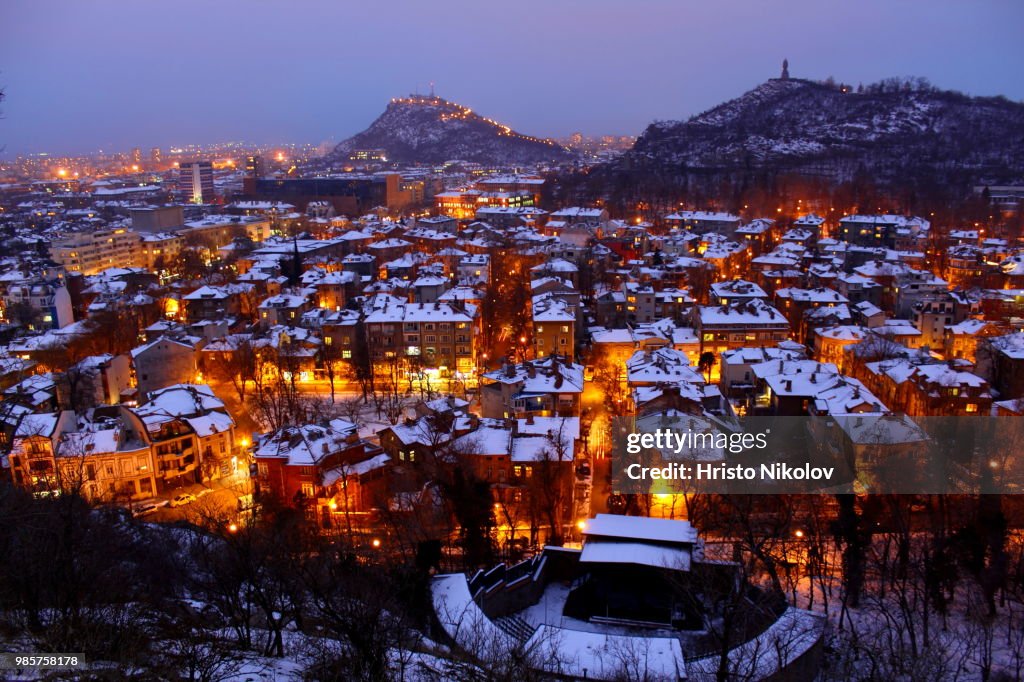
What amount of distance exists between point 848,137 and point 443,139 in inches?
1619

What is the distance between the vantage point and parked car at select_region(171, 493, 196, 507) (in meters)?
8.62

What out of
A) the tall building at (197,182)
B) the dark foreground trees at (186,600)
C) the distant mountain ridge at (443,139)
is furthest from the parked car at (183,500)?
the distant mountain ridge at (443,139)

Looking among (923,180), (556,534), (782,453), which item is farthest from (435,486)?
(923,180)

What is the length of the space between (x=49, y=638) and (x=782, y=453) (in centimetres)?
729

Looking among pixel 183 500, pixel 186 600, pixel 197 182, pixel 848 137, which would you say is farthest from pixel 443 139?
pixel 186 600

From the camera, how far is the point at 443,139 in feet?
242

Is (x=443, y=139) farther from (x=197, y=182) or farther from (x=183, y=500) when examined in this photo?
(x=183, y=500)

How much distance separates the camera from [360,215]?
38094 millimetres

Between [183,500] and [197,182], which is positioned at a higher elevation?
[197,182]

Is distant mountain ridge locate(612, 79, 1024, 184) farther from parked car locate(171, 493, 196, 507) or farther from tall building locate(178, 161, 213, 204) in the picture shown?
parked car locate(171, 493, 196, 507)

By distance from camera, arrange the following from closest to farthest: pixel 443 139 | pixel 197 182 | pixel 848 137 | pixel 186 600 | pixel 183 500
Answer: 1. pixel 186 600
2. pixel 183 500
3. pixel 848 137
4. pixel 197 182
5. pixel 443 139

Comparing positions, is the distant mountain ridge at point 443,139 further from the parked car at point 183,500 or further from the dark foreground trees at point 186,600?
the dark foreground trees at point 186,600

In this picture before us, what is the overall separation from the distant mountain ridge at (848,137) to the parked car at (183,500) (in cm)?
3350

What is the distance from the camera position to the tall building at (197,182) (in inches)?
1870
